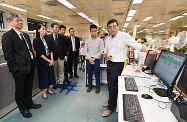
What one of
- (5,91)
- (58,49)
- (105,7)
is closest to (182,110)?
(5,91)

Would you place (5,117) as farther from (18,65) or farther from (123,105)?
(123,105)

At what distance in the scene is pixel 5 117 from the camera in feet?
6.33

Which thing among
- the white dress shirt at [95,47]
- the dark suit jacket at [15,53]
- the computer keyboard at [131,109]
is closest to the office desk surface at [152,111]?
the computer keyboard at [131,109]

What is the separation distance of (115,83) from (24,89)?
5.17 feet

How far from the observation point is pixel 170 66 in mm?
1096

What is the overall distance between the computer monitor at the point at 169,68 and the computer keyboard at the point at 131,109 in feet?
1.08

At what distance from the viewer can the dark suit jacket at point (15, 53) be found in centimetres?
162

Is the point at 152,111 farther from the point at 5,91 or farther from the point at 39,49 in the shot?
the point at 5,91

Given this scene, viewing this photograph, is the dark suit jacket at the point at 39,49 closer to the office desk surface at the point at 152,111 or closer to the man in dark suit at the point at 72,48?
the man in dark suit at the point at 72,48

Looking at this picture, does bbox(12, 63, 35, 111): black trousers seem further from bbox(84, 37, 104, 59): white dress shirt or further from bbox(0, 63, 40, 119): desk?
bbox(84, 37, 104, 59): white dress shirt

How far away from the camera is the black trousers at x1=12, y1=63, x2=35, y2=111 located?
1.77m

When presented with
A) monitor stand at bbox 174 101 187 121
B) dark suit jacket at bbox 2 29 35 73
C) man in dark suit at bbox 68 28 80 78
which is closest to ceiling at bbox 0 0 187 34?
man in dark suit at bbox 68 28 80 78

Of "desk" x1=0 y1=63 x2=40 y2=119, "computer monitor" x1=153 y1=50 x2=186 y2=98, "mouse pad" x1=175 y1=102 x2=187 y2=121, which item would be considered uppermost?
"computer monitor" x1=153 y1=50 x2=186 y2=98

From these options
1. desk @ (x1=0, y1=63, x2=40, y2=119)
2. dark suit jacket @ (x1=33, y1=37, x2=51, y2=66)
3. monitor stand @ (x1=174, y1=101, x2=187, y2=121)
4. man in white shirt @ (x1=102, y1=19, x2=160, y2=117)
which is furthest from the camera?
dark suit jacket @ (x1=33, y1=37, x2=51, y2=66)
